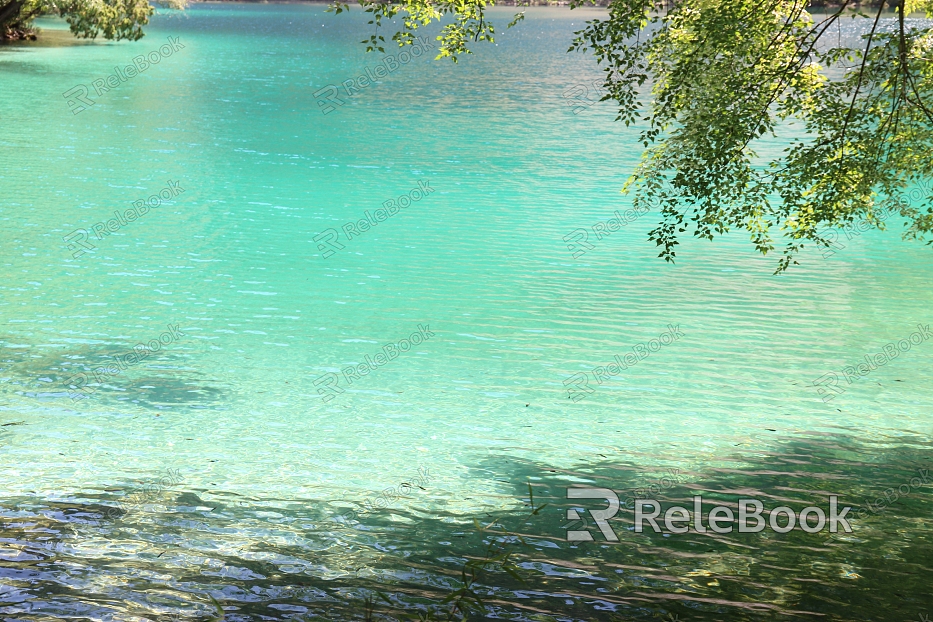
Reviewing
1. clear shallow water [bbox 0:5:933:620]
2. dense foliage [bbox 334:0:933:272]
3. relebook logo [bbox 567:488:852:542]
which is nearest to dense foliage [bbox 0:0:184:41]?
clear shallow water [bbox 0:5:933:620]

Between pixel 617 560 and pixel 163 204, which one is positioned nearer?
pixel 617 560

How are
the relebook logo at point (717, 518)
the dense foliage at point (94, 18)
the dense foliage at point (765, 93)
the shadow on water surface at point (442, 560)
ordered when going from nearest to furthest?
the shadow on water surface at point (442, 560) < the relebook logo at point (717, 518) < the dense foliage at point (765, 93) < the dense foliage at point (94, 18)

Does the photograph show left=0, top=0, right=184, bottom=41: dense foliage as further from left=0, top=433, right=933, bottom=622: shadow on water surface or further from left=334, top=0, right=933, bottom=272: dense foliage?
left=0, top=433, right=933, bottom=622: shadow on water surface

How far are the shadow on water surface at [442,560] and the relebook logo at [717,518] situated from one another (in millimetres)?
128

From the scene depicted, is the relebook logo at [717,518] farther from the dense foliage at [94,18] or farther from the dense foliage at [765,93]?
the dense foliage at [94,18]

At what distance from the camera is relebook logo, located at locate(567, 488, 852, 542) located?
387 inches

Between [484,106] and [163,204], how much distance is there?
90.8 feet

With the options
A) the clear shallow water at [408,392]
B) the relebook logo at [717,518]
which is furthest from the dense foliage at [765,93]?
the clear shallow water at [408,392]

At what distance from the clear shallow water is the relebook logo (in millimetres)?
297

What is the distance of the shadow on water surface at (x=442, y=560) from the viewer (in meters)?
7.80

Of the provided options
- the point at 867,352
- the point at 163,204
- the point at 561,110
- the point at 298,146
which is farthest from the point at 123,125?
the point at 867,352

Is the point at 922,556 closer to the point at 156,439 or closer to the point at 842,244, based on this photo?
the point at 156,439

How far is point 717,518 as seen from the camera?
33.4 ft

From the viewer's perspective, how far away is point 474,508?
34.5 feet
